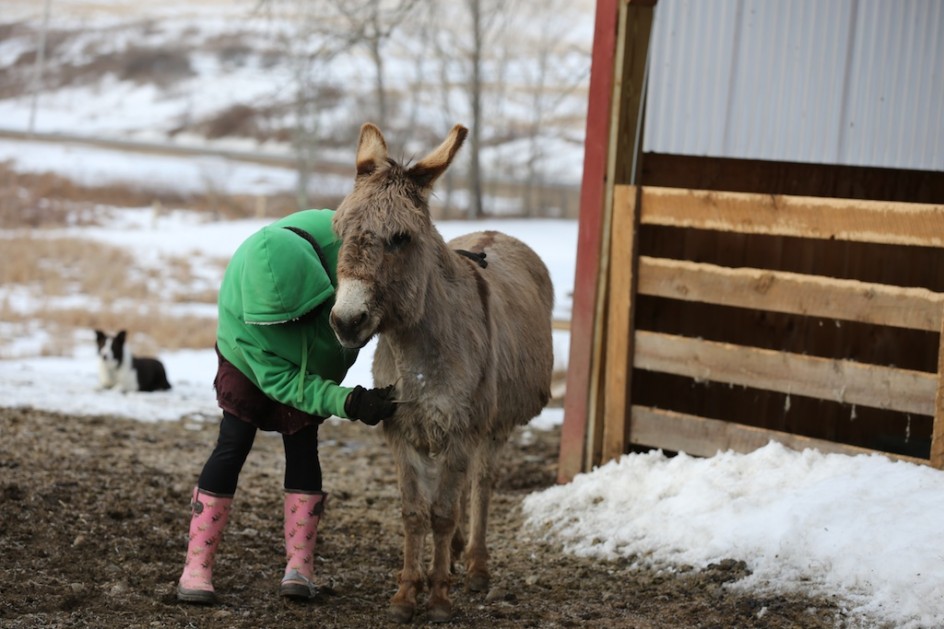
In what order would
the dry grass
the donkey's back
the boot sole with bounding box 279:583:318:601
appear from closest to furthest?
1. the boot sole with bounding box 279:583:318:601
2. the donkey's back
3. the dry grass

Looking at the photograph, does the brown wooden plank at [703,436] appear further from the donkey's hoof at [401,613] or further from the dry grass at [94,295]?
the dry grass at [94,295]

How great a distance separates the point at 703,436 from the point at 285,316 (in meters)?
3.04

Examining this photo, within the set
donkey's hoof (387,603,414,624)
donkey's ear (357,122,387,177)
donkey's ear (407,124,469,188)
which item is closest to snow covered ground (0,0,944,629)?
donkey's hoof (387,603,414,624)

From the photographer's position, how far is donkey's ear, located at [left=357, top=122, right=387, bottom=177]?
4.09m

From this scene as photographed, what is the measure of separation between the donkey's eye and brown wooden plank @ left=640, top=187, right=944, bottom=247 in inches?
110

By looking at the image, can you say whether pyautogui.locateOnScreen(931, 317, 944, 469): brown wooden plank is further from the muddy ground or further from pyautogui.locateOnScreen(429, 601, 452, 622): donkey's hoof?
pyautogui.locateOnScreen(429, 601, 452, 622): donkey's hoof

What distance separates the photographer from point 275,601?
4.46 m

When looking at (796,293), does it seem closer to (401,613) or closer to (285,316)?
(401,613)

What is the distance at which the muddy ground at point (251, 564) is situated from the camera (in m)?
4.20

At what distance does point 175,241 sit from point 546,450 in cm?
1897

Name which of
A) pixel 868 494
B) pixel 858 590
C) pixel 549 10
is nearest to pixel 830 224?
pixel 868 494

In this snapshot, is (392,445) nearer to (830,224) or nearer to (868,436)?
(830,224)

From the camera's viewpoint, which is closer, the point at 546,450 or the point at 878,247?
the point at 878,247

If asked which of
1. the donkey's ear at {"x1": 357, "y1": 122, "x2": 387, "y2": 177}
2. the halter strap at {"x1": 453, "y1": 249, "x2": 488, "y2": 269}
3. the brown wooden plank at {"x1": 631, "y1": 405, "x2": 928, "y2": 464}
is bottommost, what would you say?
the brown wooden plank at {"x1": 631, "y1": 405, "x2": 928, "y2": 464}
